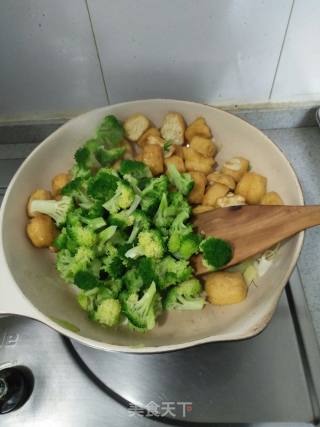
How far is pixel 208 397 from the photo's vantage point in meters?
0.77

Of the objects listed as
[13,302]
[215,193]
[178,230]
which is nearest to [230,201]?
[215,193]

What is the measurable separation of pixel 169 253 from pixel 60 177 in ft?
1.08

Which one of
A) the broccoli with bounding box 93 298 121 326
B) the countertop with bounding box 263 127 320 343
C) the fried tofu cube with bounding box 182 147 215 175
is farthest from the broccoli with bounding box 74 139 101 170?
the countertop with bounding box 263 127 320 343

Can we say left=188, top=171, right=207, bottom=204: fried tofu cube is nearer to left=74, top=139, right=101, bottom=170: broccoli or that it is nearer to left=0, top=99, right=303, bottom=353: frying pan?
left=0, top=99, right=303, bottom=353: frying pan

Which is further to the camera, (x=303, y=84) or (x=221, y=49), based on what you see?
(x=303, y=84)

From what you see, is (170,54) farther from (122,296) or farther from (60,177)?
(122,296)

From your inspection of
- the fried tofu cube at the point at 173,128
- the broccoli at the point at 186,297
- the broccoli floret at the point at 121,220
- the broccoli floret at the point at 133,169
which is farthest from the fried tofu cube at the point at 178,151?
the broccoli at the point at 186,297

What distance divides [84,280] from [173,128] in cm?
44

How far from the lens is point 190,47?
0.95m

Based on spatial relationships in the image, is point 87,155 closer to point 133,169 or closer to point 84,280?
point 133,169

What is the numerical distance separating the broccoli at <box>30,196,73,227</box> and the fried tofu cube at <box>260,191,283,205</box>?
45 centimetres

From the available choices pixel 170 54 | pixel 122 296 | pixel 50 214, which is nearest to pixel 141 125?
pixel 170 54

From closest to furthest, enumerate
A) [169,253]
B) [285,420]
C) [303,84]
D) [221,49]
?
[285,420]
[169,253]
[221,49]
[303,84]

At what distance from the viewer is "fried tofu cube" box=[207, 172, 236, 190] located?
921 mm
